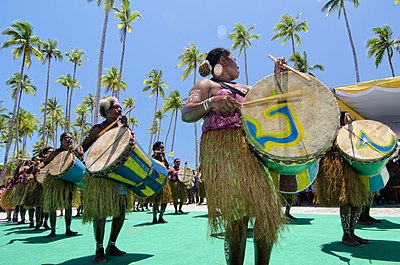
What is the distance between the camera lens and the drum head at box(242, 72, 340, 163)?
1.69 metres

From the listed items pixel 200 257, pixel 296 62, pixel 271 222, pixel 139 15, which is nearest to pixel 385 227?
pixel 200 257

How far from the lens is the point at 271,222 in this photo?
5.90ft

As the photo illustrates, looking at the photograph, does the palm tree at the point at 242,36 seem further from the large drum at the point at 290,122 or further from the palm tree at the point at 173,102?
the large drum at the point at 290,122

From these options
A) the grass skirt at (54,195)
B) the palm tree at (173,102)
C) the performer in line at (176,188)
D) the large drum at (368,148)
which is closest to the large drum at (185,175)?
the performer in line at (176,188)

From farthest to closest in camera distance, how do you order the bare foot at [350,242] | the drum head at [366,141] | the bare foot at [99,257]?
the bare foot at [350,242] → the drum head at [366,141] → the bare foot at [99,257]

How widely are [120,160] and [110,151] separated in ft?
0.72

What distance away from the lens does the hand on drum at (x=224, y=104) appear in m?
1.85

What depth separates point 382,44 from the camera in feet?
92.3

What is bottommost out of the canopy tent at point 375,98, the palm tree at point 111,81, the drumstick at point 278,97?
the drumstick at point 278,97

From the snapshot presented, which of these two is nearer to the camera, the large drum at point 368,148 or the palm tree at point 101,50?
the large drum at point 368,148

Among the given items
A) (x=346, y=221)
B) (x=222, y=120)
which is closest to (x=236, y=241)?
(x=222, y=120)

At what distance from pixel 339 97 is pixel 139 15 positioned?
26.3 m

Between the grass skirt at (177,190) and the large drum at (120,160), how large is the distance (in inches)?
257

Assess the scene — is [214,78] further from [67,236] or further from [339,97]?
[339,97]
